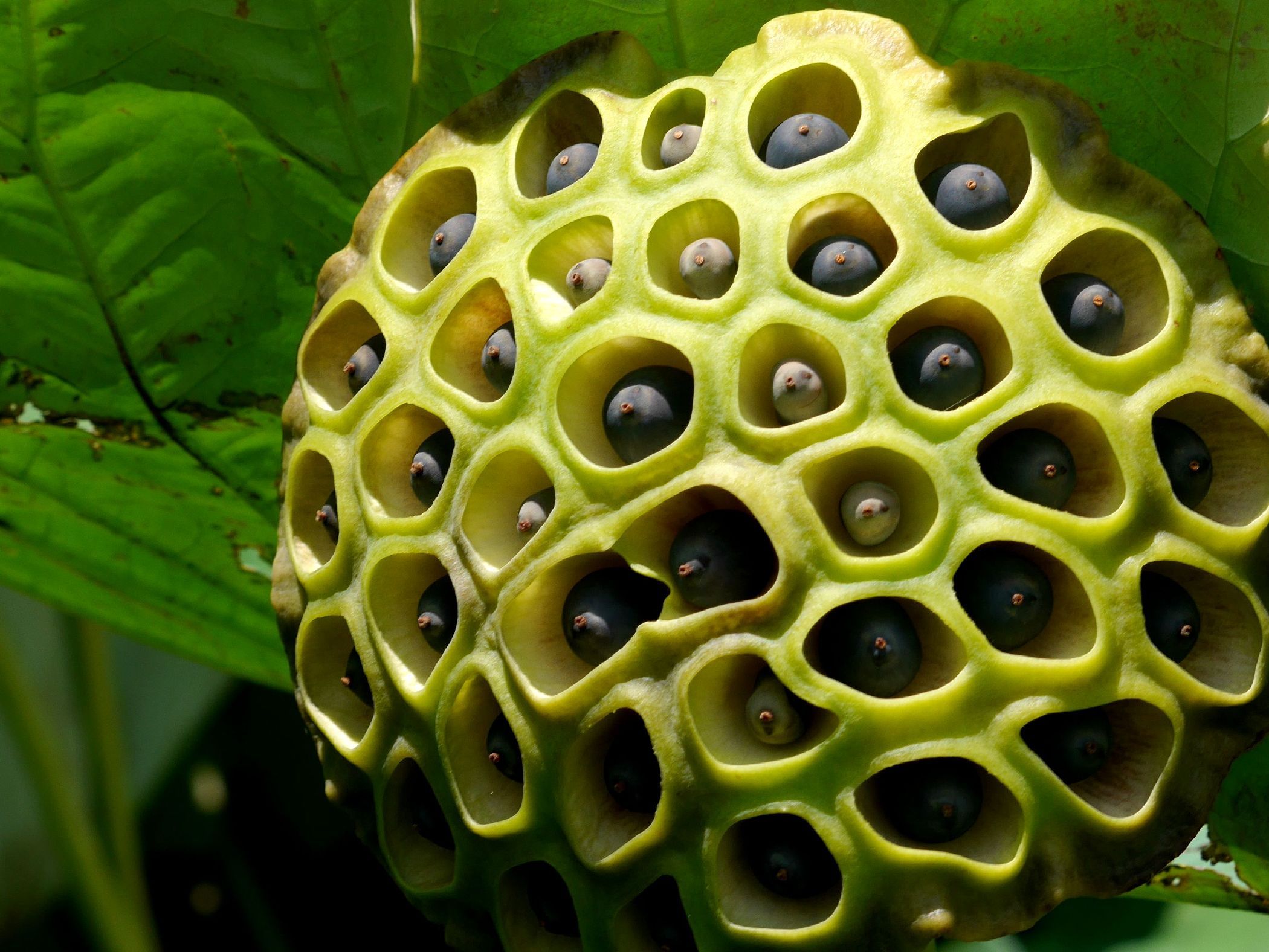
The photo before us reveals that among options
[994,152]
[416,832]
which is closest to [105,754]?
[416,832]

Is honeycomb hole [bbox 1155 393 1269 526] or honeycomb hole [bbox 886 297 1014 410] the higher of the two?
honeycomb hole [bbox 886 297 1014 410]

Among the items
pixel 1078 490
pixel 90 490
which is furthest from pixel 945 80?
pixel 90 490

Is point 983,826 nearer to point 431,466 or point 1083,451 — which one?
point 1083,451

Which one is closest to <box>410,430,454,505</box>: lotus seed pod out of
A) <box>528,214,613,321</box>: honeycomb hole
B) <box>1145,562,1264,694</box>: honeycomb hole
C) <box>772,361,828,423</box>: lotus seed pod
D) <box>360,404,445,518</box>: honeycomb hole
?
<box>360,404,445,518</box>: honeycomb hole

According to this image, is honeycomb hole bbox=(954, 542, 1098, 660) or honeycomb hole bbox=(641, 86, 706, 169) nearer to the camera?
honeycomb hole bbox=(954, 542, 1098, 660)

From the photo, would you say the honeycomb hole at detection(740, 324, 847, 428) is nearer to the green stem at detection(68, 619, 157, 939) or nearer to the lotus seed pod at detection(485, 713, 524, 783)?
the lotus seed pod at detection(485, 713, 524, 783)

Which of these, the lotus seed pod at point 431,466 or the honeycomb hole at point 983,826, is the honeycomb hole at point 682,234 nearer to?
the lotus seed pod at point 431,466
